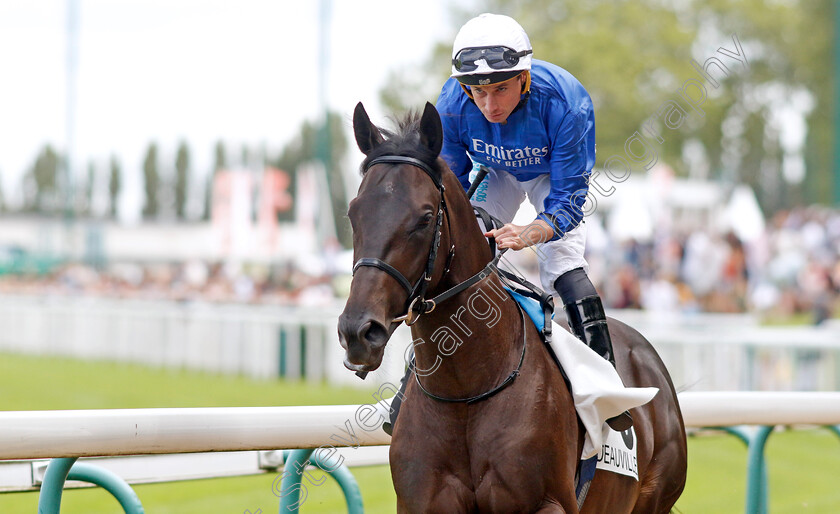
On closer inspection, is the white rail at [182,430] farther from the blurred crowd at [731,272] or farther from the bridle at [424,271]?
the blurred crowd at [731,272]

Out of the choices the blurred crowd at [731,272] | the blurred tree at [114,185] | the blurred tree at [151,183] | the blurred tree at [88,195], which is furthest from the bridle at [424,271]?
the blurred tree at [151,183]

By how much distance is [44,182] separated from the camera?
30.4 meters

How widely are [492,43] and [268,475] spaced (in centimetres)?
543

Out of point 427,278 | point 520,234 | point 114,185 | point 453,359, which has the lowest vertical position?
point 453,359

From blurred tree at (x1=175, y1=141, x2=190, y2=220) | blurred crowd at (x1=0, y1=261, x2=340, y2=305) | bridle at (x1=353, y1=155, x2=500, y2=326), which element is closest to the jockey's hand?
bridle at (x1=353, y1=155, x2=500, y2=326)

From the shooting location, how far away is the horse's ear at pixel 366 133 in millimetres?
2898

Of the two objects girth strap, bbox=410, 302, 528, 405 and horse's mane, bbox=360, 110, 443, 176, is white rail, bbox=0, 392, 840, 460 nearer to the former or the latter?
girth strap, bbox=410, 302, 528, 405

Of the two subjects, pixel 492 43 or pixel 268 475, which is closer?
pixel 492 43

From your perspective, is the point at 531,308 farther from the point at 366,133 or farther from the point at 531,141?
the point at 366,133

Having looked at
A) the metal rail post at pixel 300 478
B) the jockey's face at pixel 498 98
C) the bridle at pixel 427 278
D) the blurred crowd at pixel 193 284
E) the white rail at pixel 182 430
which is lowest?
the blurred crowd at pixel 193 284

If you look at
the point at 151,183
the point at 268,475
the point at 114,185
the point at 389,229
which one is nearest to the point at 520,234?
the point at 389,229

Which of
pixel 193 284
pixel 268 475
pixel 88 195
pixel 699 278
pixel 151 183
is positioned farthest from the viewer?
pixel 151 183

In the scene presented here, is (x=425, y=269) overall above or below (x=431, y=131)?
below

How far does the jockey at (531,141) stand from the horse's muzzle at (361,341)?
777mm
